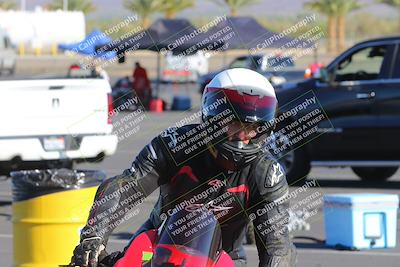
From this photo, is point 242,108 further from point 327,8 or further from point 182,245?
point 327,8

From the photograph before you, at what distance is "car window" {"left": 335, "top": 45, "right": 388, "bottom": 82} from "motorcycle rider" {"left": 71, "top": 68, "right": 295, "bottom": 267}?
1076 centimetres

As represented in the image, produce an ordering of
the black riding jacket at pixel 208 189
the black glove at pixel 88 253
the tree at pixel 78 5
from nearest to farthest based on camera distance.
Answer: the black glove at pixel 88 253 < the black riding jacket at pixel 208 189 < the tree at pixel 78 5

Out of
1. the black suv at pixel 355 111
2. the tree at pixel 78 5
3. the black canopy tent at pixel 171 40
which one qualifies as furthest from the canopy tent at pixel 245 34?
the tree at pixel 78 5

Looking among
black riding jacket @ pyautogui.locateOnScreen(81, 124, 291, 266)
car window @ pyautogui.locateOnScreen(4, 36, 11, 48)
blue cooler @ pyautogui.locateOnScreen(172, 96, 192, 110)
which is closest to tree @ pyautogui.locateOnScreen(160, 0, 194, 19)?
car window @ pyautogui.locateOnScreen(4, 36, 11, 48)

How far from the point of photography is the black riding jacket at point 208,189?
459 cm

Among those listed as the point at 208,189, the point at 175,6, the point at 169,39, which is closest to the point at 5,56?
the point at 175,6

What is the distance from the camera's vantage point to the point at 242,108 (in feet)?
14.7

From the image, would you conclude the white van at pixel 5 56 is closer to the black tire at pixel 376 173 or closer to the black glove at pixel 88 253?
the black tire at pixel 376 173

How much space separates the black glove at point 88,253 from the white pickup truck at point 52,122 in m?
8.97

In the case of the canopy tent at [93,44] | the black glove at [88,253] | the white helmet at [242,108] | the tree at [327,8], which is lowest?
the tree at [327,8]

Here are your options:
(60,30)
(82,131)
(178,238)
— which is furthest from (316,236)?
(60,30)

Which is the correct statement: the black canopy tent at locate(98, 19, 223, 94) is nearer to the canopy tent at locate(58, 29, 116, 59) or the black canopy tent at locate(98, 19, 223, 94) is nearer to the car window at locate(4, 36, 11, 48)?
the canopy tent at locate(58, 29, 116, 59)

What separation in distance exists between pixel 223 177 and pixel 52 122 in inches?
352

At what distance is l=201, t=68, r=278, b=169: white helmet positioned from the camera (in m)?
4.47
